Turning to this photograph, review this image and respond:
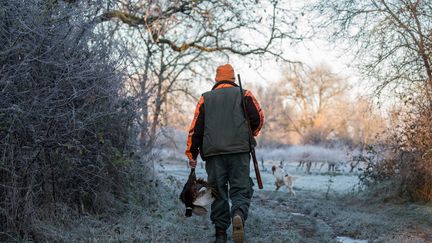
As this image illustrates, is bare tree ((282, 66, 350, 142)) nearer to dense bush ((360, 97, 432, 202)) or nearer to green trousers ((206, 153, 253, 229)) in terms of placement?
dense bush ((360, 97, 432, 202))

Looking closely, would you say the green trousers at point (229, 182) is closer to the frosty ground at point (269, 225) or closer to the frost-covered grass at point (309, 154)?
the frosty ground at point (269, 225)

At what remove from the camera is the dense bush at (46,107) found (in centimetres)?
504

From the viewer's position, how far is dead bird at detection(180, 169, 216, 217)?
19.9 ft

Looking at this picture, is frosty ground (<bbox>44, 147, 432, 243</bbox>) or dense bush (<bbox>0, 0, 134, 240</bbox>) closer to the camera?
dense bush (<bbox>0, 0, 134, 240</bbox>)

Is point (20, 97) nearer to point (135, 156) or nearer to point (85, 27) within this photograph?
point (85, 27)

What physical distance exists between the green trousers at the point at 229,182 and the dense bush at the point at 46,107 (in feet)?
4.61

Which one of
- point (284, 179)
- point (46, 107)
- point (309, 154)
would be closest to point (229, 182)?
point (46, 107)

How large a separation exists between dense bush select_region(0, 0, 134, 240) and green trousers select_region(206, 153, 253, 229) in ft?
4.61

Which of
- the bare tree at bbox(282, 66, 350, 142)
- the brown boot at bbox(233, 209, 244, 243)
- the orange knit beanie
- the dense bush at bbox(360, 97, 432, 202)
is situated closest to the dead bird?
the brown boot at bbox(233, 209, 244, 243)

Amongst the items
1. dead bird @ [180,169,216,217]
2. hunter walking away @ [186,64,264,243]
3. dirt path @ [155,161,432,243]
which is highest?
hunter walking away @ [186,64,264,243]

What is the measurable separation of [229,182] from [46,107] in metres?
2.22

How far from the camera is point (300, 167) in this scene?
26.2 m

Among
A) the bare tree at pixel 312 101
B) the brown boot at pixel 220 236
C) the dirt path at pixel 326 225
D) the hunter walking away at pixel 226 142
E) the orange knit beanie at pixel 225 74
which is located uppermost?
the bare tree at pixel 312 101

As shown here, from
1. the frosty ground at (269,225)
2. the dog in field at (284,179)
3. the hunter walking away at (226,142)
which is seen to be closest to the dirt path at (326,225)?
the frosty ground at (269,225)
